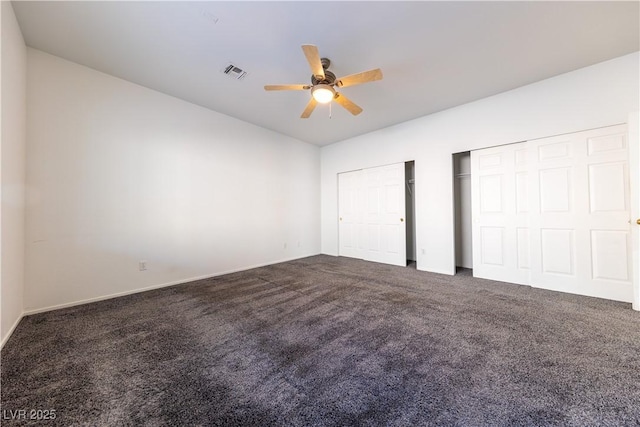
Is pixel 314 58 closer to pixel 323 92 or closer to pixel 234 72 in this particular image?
pixel 323 92

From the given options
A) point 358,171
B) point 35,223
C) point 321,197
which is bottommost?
point 35,223

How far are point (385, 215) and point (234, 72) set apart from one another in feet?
12.2

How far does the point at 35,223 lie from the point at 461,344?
4.46 metres

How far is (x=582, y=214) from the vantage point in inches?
111

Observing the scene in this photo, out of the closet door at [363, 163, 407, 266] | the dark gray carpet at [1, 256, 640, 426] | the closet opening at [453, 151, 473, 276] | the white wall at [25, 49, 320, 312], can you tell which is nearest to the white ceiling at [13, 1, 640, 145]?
the white wall at [25, 49, 320, 312]

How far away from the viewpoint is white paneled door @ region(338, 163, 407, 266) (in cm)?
463

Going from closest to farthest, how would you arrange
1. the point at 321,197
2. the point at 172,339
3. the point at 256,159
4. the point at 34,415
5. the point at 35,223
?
the point at 34,415, the point at 172,339, the point at 35,223, the point at 256,159, the point at 321,197

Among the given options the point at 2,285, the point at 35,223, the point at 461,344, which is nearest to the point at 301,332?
the point at 461,344

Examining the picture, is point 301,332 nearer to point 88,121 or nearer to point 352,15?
point 352,15

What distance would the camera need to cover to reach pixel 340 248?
5.65m

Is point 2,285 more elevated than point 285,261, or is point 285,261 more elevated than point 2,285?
point 2,285

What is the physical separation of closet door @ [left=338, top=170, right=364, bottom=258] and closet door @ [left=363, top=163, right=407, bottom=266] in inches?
6.6

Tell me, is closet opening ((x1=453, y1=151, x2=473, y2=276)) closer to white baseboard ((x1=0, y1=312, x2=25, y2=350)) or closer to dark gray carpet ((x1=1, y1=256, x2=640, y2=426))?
dark gray carpet ((x1=1, y1=256, x2=640, y2=426))

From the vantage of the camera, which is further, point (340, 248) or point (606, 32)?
point (340, 248)
